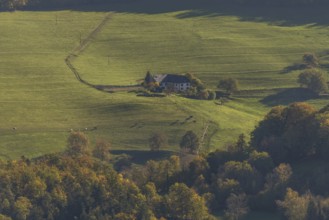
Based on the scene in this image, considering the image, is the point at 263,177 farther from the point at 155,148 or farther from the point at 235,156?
the point at 155,148

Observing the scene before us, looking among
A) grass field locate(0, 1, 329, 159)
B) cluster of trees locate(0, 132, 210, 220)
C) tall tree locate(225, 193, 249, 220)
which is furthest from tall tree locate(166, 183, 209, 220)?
grass field locate(0, 1, 329, 159)

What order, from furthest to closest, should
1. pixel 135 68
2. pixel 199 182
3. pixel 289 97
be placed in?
1. pixel 135 68
2. pixel 289 97
3. pixel 199 182

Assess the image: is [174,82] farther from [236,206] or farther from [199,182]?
[236,206]

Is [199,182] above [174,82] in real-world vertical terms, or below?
below

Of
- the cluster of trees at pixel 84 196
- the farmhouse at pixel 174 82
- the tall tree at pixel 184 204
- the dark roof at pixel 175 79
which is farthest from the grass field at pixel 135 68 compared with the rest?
the tall tree at pixel 184 204

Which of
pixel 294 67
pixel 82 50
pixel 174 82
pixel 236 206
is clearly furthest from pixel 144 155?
pixel 82 50

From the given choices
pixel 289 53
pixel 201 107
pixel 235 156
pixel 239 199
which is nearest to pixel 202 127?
pixel 201 107
